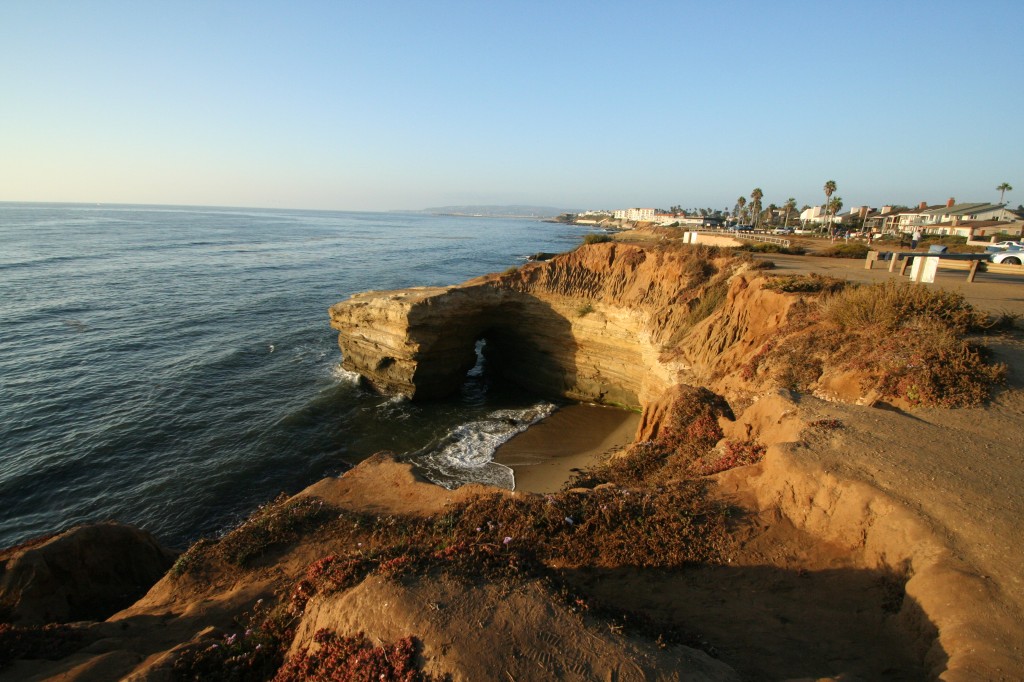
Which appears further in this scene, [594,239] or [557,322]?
[594,239]

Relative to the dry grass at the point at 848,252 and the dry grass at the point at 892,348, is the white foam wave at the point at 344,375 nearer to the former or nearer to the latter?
the dry grass at the point at 892,348

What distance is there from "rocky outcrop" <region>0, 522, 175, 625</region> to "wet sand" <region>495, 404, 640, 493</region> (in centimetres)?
905

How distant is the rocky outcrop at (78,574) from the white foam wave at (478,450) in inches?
287

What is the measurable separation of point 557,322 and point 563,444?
21.0 ft

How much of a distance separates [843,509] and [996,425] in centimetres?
389

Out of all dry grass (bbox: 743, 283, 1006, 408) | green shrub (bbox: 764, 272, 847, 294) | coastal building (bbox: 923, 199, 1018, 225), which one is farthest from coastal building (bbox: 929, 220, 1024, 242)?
dry grass (bbox: 743, 283, 1006, 408)

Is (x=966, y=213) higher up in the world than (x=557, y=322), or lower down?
higher up

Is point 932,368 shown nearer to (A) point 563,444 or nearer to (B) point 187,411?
(A) point 563,444

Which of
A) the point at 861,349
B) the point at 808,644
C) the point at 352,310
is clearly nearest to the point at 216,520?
the point at 352,310

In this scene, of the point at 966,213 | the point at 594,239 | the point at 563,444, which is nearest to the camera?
the point at 563,444

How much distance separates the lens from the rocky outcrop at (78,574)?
7930mm

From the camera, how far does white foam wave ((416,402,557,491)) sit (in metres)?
14.6

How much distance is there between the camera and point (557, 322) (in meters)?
21.4

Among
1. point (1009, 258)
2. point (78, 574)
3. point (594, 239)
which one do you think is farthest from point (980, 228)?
point (78, 574)
